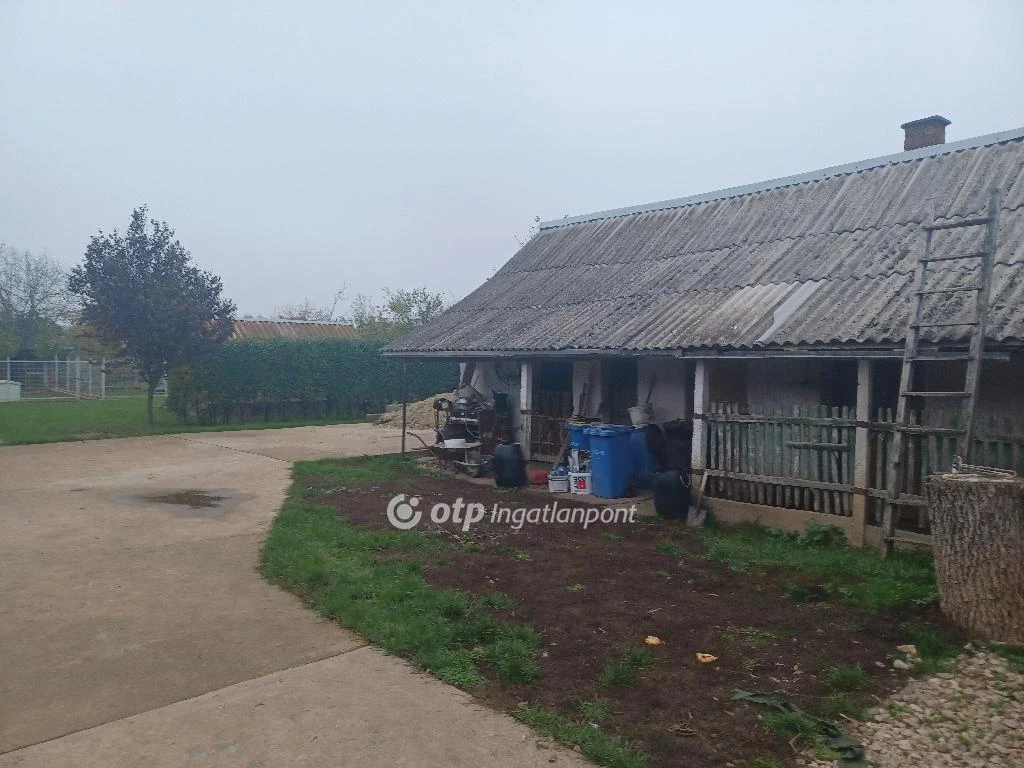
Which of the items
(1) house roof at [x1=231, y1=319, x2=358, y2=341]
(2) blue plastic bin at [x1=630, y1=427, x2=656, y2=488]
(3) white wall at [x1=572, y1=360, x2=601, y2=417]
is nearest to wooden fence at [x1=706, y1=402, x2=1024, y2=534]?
(2) blue plastic bin at [x1=630, y1=427, x2=656, y2=488]

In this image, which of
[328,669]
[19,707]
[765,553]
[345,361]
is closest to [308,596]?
[328,669]

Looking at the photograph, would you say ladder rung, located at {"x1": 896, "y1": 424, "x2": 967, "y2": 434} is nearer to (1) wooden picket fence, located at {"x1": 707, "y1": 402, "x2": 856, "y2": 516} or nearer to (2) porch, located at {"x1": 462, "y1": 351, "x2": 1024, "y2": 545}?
(2) porch, located at {"x1": 462, "y1": 351, "x2": 1024, "y2": 545}

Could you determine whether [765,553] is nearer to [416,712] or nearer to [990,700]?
[990,700]

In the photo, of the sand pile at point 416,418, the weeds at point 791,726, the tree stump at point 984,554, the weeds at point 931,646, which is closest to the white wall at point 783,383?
the tree stump at point 984,554

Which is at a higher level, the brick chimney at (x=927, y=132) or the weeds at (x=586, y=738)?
the brick chimney at (x=927, y=132)

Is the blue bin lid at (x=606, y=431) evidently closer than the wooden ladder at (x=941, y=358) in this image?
No

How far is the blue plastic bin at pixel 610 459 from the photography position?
9828 millimetres

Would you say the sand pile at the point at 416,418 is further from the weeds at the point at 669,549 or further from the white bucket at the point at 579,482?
the weeds at the point at 669,549

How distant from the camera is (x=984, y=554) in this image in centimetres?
484

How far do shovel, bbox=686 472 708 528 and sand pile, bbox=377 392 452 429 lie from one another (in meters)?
13.9

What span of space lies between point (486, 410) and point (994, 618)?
29.8ft

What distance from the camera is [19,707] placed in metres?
4.03

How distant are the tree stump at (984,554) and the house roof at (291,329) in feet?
98.7

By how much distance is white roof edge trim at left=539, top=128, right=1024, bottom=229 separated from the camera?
1024 centimetres
